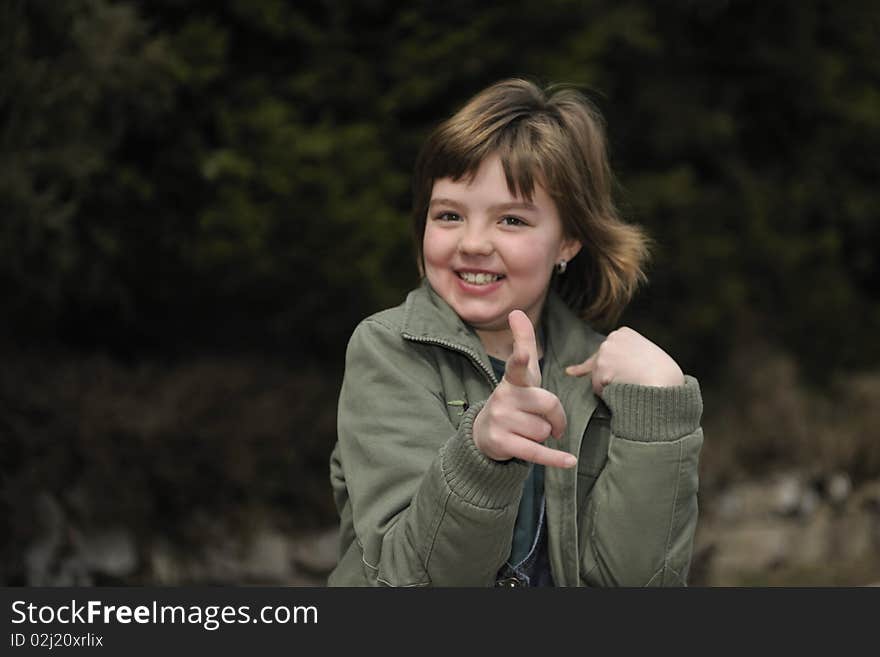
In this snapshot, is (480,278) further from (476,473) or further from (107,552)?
(107,552)

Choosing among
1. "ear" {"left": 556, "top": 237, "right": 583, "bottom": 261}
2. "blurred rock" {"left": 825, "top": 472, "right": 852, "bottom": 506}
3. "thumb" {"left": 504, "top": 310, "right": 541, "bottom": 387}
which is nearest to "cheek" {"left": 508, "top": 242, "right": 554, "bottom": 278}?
"ear" {"left": 556, "top": 237, "right": 583, "bottom": 261}

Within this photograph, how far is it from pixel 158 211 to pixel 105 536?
1285 mm

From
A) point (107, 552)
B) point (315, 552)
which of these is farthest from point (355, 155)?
point (107, 552)

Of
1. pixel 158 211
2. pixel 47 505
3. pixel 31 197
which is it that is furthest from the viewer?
pixel 158 211

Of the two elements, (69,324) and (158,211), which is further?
(69,324)

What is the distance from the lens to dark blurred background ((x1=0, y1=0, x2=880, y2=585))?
4195mm

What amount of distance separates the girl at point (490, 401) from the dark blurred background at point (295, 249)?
2017mm

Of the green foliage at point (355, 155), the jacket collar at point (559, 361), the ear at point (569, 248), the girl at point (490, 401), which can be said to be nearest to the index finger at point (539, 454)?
the girl at point (490, 401)

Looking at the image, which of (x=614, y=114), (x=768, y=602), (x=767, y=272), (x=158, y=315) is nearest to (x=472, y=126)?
(x=768, y=602)

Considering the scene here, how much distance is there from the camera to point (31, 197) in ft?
12.4

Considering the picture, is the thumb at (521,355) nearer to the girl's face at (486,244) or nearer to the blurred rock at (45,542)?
the girl's face at (486,244)

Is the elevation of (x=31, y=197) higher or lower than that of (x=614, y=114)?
lower

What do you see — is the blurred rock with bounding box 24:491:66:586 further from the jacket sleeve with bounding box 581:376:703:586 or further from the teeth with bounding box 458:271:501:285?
the jacket sleeve with bounding box 581:376:703:586

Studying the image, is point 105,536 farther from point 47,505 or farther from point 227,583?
point 227,583
